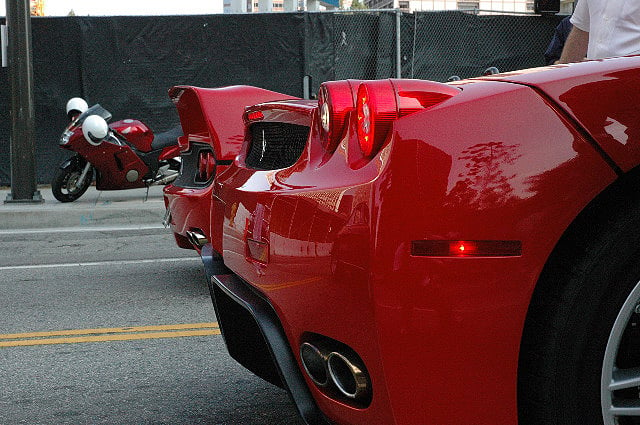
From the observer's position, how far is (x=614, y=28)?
3666 millimetres

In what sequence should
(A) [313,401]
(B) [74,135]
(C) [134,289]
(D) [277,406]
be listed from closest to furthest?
(A) [313,401], (D) [277,406], (C) [134,289], (B) [74,135]

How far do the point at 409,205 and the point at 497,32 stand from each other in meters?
12.6

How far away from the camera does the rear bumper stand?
2680 mm

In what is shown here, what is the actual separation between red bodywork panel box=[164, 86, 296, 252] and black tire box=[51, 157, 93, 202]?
225 inches

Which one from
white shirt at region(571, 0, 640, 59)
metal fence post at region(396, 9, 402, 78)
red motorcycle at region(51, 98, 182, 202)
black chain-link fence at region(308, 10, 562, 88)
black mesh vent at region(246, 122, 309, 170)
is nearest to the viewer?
black mesh vent at region(246, 122, 309, 170)

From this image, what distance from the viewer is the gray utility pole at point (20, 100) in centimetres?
1139

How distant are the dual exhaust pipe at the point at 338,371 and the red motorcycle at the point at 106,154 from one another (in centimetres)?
851

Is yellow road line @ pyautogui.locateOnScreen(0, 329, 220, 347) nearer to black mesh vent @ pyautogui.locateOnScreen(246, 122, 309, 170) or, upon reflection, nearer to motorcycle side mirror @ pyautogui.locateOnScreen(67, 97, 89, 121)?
black mesh vent @ pyautogui.locateOnScreen(246, 122, 309, 170)

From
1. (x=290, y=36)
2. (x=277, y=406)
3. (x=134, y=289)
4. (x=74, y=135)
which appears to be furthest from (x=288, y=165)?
(x=290, y=36)

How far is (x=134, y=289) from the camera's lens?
6574 mm

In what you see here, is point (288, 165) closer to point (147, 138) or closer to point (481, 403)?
point (481, 403)

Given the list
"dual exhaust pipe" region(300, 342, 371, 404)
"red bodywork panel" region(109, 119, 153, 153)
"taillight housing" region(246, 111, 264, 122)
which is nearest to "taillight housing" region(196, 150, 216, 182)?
"taillight housing" region(246, 111, 264, 122)

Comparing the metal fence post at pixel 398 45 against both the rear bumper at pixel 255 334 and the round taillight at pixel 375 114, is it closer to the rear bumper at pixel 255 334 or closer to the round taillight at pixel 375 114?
the rear bumper at pixel 255 334

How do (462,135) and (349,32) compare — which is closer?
(462,135)
